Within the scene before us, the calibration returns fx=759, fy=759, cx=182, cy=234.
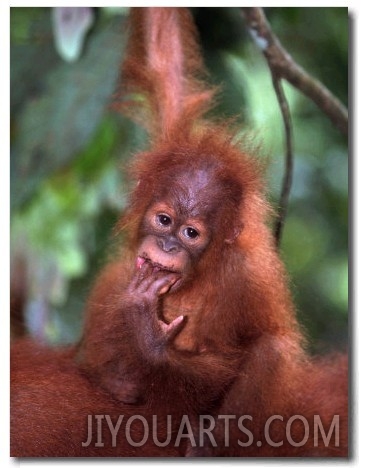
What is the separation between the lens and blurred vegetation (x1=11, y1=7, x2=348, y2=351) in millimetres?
2377

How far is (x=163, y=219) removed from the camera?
7.30ft

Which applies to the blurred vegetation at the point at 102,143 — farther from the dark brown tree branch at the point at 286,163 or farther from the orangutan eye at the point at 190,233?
the orangutan eye at the point at 190,233

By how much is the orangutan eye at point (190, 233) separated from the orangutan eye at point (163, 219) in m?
0.06

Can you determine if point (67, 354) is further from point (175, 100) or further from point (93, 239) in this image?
point (175, 100)

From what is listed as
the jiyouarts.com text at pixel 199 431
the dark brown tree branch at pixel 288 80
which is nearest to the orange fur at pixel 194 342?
the jiyouarts.com text at pixel 199 431

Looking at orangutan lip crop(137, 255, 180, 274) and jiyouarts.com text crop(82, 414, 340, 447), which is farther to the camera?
jiyouarts.com text crop(82, 414, 340, 447)

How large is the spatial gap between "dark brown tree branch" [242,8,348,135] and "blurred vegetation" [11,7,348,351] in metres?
0.02

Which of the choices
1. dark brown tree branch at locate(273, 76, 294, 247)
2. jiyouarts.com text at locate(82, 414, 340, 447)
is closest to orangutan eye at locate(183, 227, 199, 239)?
dark brown tree branch at locate(273, 76, 294, 247)

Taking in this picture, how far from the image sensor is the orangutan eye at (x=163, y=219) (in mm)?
2212

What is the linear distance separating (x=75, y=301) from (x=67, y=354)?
0.56 ft

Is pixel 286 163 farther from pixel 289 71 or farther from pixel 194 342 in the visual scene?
pixel 194 342

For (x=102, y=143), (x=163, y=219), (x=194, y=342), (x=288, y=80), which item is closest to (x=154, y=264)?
(x=163, y=219)

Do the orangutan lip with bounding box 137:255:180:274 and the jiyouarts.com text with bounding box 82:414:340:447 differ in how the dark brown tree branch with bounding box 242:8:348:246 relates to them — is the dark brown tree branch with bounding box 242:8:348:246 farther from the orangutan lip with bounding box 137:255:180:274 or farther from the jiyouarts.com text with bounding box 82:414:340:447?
the jiyouarts.com text with bounding box 82:414:340:447

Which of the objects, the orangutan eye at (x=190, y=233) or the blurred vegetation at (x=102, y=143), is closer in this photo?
the orangutan eye at (x=190, y=233)
